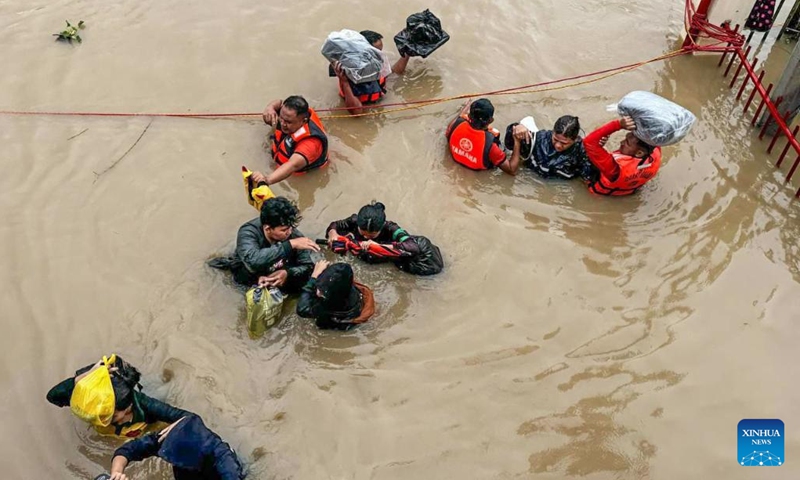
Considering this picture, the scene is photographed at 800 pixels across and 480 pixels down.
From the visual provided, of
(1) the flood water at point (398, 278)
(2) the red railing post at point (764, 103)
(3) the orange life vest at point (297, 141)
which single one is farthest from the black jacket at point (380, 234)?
(2) the red railing post at point (764, 103)

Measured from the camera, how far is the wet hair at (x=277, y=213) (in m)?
4.04

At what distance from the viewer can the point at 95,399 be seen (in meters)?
3.31

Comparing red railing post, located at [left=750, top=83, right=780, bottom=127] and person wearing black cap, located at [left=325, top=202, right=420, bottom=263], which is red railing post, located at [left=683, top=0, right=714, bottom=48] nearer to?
red railing post, located at [left=750, top=83, right=780, bottom=127]

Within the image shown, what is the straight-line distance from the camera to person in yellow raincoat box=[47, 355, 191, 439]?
3.32 metres

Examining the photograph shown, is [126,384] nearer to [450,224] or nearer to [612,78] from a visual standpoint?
[450,224]

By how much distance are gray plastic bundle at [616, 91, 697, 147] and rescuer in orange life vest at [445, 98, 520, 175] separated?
3.42ft

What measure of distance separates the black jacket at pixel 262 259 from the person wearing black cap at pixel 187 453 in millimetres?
1171

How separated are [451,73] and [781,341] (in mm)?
4238

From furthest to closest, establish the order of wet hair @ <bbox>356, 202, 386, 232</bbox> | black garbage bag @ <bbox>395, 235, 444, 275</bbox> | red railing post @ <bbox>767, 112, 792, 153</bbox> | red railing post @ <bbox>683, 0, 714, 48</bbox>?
red railing post @ <bbox>683, 0, 714, 48</bbox> → red railing post @ <bbox>767, 112, 792, 153</bbox> → black garbage bag @ <bbox>395, 235, 444, 275</bbox> → wet hair @ <bbox>356, 202, 386, 232</bbox>

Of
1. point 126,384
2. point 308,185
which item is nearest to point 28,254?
point 126,384

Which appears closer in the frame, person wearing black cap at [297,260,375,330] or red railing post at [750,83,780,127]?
person wearing black cap at [297,260,375,330]

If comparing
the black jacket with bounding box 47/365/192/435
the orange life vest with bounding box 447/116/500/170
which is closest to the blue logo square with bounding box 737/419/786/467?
the orange life vest with bounding box 447/116/500/170

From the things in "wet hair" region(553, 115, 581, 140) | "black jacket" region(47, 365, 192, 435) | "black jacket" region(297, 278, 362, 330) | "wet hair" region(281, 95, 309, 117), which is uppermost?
"wet hair" region(553, 115, 581, 140)

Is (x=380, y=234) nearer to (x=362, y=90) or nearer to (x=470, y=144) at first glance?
(x=470, y=144)
